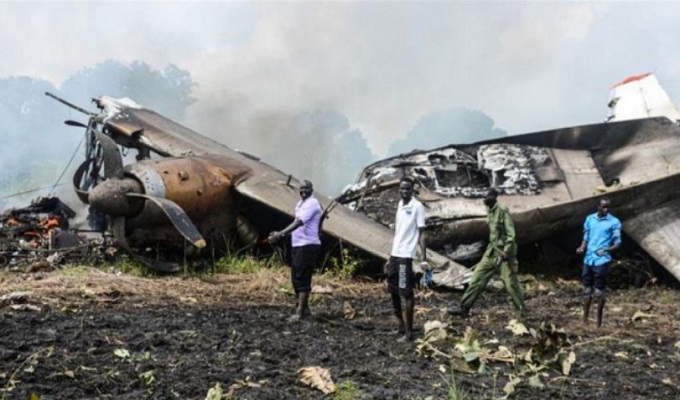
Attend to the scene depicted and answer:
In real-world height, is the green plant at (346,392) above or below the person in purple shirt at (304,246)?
below

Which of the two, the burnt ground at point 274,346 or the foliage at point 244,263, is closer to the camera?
the burnt ground at point 274,346

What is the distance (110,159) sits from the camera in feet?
32.6

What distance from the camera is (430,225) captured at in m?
11.8

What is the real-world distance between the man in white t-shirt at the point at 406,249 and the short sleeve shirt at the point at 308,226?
3.36ft

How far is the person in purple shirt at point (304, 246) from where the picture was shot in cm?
757

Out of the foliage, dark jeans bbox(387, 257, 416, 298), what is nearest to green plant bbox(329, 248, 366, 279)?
the foliage

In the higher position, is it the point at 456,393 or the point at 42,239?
the point at 42,239

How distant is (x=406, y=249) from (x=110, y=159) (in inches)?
A: 196

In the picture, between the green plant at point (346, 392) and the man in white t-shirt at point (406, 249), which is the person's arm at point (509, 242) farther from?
the green plant at point (346, 392)

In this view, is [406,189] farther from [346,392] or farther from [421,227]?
[346,392]

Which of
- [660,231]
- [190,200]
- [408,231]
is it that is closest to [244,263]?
[190,200]

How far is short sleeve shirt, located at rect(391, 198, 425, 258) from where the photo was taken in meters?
6.79

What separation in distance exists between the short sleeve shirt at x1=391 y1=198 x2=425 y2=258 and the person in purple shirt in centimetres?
111

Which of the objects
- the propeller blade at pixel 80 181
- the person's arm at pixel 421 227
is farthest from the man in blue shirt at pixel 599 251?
the propeller blade at pixel 80 181
